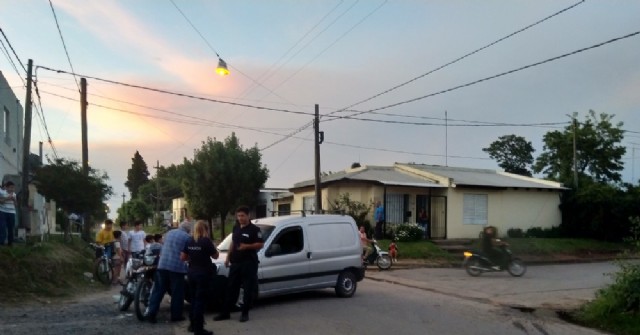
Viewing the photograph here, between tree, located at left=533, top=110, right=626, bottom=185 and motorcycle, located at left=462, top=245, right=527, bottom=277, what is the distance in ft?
91.1

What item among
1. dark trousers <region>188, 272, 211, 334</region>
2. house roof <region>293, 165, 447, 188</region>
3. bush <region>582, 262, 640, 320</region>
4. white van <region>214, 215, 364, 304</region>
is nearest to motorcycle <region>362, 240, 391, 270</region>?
house roof <region>293, 165, 447, 188</region>

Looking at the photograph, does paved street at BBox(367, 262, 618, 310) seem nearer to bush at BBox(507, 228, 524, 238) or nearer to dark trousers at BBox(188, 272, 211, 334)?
dark trousers at BBox(188, 272, 211, 334)

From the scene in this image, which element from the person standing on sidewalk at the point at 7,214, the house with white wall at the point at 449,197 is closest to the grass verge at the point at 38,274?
the person standing on sidewalk at the point at 7,214

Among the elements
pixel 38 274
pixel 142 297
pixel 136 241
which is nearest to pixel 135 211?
pixel 136 241

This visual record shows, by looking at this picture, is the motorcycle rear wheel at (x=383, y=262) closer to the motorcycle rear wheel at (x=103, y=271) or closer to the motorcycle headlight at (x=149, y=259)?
the motorcycle rear wheel at (x=103, y=271)

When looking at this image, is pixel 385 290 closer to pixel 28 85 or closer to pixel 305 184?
pixel 28 85

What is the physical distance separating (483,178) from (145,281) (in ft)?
84.2

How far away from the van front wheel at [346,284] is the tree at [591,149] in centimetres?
3532

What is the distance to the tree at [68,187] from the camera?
20641 mm

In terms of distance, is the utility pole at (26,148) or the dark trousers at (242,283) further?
the utility pole at (26,148)

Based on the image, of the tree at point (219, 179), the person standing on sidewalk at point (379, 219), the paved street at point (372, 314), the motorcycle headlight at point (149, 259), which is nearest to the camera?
the paved street at point (372, 314)

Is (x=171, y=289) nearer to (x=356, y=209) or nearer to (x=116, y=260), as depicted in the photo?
(x=116, y=260)

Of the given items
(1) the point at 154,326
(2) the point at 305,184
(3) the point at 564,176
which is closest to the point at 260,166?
(2) the point at 305,184

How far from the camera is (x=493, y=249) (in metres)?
18.7
